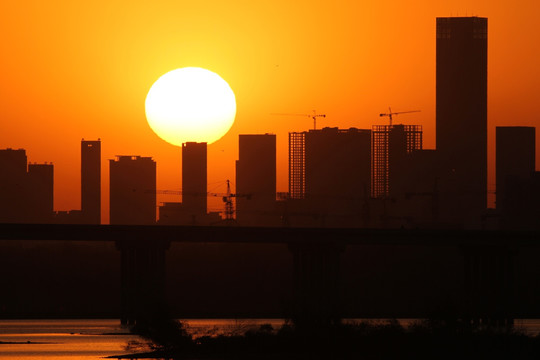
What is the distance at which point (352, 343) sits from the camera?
102312mm

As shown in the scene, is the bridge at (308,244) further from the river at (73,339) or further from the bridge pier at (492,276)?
the river at (73,339)

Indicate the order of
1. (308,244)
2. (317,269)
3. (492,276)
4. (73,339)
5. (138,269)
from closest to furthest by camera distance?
(73,339) → (138,269) → (317,269) → (308,244) → (492,276)

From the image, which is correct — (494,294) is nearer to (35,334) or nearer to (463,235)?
(463,235)

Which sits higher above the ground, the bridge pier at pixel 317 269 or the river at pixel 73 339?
the bridge pier at pixel 317 269

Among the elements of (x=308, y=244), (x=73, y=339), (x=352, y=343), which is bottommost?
(x=73, y=339)

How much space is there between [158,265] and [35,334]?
2008 cm

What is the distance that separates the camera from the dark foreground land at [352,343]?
9825 cm

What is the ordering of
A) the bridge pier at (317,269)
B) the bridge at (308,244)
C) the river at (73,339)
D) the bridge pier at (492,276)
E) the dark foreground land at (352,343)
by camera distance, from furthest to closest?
the bridge pier at (492,276)
the bridge pier at (317,269)
the bridge at (308,244)
the river at (73,339)
the dark foreground land at (352,343)

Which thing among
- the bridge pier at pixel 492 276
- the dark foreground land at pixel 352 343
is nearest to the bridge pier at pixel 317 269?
the bridge pier at pixel 492 276

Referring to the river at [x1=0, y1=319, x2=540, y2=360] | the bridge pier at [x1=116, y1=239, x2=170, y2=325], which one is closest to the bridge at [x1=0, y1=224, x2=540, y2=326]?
the bridge pier at [x1=116, y1=239, x2=170, y2=325]

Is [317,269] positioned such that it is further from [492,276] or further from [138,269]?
[492,276]

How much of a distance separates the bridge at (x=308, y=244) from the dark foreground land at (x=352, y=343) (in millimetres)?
49970

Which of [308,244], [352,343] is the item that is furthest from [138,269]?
[352,343]

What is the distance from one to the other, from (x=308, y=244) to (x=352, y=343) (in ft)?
231
